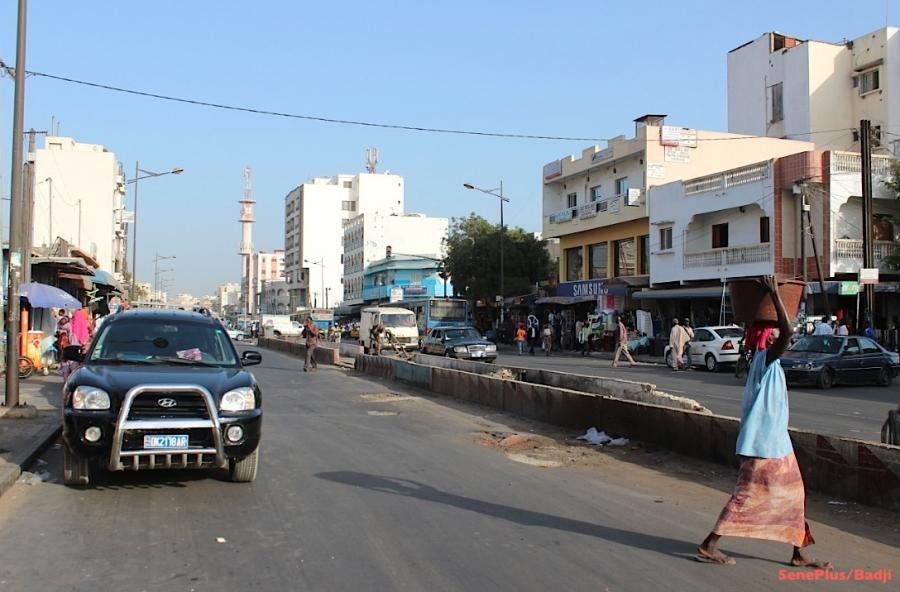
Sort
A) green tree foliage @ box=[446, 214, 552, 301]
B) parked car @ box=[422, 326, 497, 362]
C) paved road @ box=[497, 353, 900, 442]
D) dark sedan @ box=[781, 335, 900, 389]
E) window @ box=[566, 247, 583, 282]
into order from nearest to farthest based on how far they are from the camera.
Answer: paved road @ box=[497, 353, 900, 442] → dark sedan @ box=[781, 335, 900, 389] → parked car @ box=[422, 326, 497, 362] → window @ box=[566, 247, 583, 282] → green tree foliage @ box=[446, 214, 552, 301]

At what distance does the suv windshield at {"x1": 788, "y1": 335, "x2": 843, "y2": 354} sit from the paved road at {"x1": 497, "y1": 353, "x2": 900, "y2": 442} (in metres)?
1.04

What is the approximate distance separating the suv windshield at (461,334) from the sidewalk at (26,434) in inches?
733

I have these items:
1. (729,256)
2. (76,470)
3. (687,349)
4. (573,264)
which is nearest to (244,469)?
(76,470)

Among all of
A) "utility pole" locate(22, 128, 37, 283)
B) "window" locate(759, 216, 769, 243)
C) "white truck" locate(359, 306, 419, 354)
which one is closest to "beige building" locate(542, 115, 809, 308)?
"window" locate(759, 216, 769, 243)

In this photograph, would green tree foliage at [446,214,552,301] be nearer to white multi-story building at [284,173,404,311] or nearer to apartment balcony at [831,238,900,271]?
apartment balcony at [831,238,900,271]

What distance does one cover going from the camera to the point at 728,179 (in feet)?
Result: 117

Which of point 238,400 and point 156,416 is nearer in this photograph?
point 156,416

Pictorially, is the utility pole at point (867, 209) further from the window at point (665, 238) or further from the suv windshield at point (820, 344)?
the window at point (665, 238)

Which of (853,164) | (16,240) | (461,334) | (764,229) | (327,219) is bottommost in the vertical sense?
(461,334)

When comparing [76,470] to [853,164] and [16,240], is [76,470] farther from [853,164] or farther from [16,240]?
[853,164]

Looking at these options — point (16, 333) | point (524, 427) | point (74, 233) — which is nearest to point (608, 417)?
point (524, 427)

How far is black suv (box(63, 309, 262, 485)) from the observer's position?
6.86 metres

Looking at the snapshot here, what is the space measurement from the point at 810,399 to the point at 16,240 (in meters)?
16.9

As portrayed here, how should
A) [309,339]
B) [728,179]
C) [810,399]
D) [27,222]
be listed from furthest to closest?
[728,179]
[309,339]
[810,399]
[27,222]
